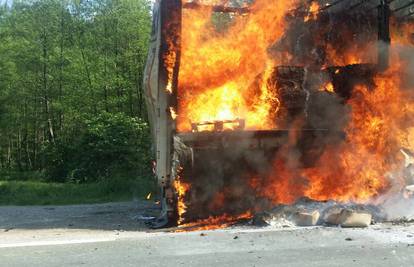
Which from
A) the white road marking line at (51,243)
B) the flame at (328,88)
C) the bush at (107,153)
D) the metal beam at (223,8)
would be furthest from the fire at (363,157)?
the bush at (107,153)

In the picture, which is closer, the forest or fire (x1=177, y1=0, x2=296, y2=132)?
fire (x1=177, y1=0, x2=296, y2=132)

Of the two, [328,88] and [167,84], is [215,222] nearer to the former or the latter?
[167,84]

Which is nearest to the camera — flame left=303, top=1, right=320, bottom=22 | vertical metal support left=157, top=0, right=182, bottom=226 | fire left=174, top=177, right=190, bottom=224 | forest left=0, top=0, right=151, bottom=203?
fire left=174, top=177, right=190, bottom=224

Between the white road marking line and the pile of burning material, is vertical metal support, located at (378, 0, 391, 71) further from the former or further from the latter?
the white road marking line

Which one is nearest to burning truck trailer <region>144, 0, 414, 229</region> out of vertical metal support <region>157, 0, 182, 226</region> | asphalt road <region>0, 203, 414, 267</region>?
vertical metal support <region>157, 0, 182, 226</region>

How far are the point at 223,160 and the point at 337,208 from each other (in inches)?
89.5

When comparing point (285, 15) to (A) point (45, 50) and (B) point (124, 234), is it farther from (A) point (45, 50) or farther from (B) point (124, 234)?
(A) point (45, 50)

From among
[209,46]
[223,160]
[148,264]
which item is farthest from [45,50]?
[148,264]

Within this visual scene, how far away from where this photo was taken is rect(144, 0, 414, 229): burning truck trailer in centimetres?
866

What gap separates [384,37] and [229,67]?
3688 mm

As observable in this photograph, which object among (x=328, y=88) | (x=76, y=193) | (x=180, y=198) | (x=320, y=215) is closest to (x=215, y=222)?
(x=180, y=198)

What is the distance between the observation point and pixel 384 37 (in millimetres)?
10477

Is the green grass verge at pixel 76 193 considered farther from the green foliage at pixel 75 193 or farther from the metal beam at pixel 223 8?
the metal beam at pixel 223 8

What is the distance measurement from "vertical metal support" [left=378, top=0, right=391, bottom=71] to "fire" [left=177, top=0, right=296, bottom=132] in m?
2.34
